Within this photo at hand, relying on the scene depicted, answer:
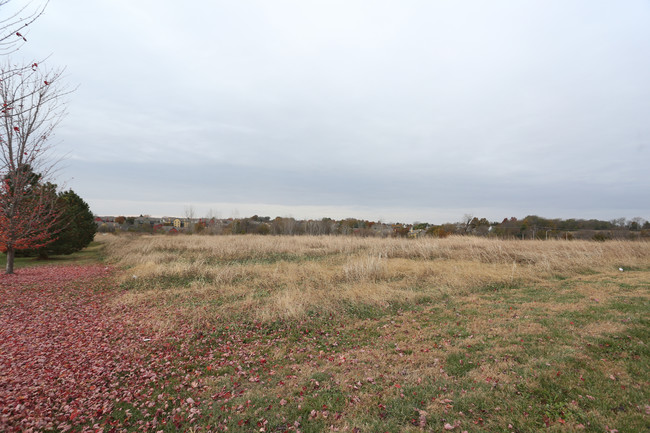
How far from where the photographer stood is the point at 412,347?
17.4 ft

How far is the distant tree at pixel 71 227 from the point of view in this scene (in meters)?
18.1

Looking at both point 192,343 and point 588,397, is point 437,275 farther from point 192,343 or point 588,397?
point 192,343

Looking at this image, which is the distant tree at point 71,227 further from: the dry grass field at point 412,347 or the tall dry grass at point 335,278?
the dry grass field at point 412,347

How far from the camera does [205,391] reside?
4184 mm

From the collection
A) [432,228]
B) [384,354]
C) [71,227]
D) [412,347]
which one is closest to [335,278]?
[412,347]

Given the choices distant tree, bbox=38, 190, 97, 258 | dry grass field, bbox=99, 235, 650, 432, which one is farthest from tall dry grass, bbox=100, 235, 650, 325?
distant tree, bbox=38, 190, 97, 258

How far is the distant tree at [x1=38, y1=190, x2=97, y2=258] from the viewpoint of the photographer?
18.1 meters

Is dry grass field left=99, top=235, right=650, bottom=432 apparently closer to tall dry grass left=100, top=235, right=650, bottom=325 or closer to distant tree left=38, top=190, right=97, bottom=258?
tall dry grass left=100, top=235, right=650, bottom=325

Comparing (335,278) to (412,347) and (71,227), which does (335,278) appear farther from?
(71,227)

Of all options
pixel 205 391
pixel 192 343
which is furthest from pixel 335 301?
pixel 205 391

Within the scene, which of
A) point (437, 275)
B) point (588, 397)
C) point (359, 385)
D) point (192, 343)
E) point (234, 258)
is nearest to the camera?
point (588, 397)

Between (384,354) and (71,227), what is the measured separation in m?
23.0

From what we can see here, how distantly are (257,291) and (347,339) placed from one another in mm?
4928

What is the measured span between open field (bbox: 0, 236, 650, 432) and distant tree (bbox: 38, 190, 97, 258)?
35.6 feet
